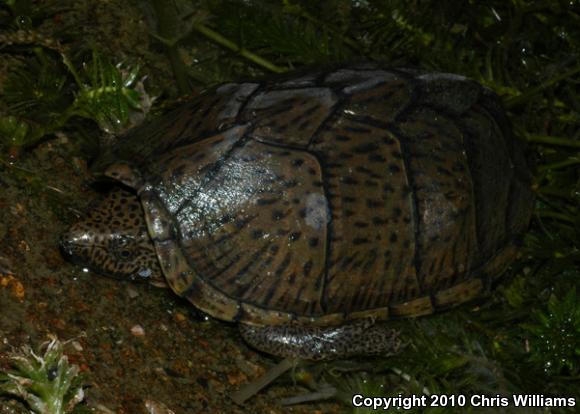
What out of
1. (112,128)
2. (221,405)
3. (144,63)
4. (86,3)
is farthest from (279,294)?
(86,3)

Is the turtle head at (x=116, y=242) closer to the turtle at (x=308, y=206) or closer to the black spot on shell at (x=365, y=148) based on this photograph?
the turtle at (x=308, y=206)

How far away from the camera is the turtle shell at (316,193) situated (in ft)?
10.6

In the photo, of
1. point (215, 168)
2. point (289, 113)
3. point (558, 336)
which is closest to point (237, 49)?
point (289, 113)

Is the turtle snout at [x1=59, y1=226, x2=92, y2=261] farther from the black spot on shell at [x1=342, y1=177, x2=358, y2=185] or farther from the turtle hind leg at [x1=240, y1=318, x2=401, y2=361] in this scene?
the black spot on shell at [x1=342, y1=177, x2=358, y2=185]

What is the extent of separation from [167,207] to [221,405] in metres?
0.81

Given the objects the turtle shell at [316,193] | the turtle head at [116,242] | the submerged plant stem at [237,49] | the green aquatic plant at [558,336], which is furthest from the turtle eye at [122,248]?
the green aquatic plant at [558,336]

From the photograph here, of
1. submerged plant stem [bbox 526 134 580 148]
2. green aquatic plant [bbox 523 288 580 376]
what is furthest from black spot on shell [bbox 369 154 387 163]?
submerged plant stem [bbox 526 134 580 148]

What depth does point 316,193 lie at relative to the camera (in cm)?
326

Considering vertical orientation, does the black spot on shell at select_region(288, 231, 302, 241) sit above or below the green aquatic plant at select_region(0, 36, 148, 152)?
below

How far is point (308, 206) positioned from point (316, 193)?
6 centimetres

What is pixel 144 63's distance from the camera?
14.4ft

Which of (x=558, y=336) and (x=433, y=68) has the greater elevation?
(x=433, y=68)

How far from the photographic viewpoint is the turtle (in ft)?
10.6

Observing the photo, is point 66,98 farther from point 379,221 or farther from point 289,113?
point 379,221
